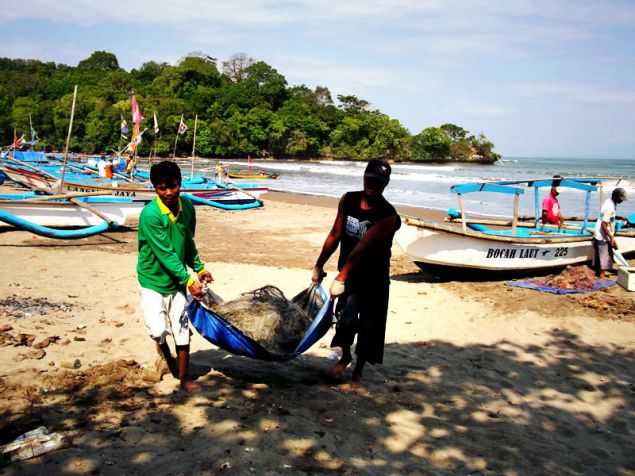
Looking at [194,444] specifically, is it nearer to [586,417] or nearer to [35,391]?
[35,391]

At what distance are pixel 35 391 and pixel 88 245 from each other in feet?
23.4

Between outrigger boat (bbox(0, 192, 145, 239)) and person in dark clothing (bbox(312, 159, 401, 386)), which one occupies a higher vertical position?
person in dark clothing (bbox(312, 159, 401, 386))

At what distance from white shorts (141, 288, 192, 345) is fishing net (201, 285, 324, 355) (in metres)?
0.61

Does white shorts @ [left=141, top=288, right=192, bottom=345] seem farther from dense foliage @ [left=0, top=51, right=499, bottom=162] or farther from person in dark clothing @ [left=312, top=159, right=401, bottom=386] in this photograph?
dense foliage @ [left=0, top=51, right=499, bottom=162]

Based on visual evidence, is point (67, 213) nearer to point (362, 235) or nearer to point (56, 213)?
point (56, 213)

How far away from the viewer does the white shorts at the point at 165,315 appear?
3572 mm

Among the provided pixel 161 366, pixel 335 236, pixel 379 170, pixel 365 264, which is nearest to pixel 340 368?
pixel 365 264

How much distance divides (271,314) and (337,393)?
99 centimetres

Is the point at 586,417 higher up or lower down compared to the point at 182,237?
lower down

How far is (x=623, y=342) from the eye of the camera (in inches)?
225

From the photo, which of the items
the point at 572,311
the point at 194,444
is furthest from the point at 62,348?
the point at 572,311

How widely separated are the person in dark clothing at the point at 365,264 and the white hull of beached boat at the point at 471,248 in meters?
3.93

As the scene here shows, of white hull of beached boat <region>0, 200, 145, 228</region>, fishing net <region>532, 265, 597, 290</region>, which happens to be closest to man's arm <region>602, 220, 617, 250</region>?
fishing net <region>532, 265, 597, 290</region>

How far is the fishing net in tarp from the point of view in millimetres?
3740
